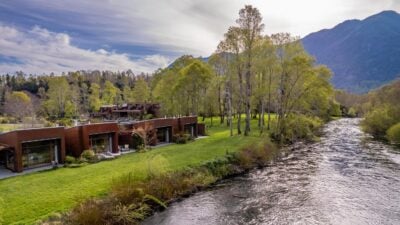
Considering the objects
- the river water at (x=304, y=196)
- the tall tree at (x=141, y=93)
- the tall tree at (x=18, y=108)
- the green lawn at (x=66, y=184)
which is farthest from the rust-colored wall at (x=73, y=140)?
the tall tree at (x=141, y=93)

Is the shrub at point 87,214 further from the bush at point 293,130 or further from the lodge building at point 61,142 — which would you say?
the bush at point 293,130

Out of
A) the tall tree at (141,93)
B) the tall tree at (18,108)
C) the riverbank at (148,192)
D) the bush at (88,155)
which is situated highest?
the tall tree at (141,93)

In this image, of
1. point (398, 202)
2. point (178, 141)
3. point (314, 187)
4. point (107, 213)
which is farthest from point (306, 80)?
point (107, 213)

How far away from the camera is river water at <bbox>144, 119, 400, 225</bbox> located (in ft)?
61.8

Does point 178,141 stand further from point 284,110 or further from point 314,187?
point 314,187

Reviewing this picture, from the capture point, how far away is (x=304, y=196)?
23.0 meters

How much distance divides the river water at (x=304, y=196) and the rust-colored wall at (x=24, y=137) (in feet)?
49.9

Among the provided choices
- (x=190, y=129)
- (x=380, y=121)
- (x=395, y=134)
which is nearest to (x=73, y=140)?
(x=190, y=129)

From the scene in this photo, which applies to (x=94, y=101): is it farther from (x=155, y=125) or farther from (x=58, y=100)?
(x=155, y=125)

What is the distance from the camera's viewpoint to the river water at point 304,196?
742 inches

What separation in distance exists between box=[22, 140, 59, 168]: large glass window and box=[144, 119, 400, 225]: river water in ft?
51.7

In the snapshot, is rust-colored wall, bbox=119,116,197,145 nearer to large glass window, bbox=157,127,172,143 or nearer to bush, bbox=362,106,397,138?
large glass window, bbox=157,127,172,143

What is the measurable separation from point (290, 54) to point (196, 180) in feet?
95.3

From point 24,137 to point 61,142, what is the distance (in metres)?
3.48
